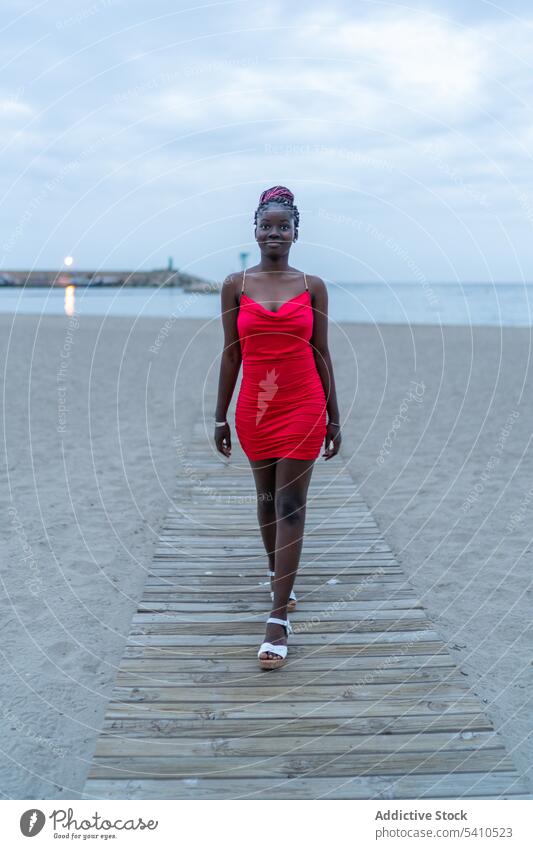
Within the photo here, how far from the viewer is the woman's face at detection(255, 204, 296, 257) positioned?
378cm

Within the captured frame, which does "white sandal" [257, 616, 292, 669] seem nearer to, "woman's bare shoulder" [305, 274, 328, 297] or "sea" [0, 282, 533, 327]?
"woman's bare shoulder" [305, 274, 328, 297]

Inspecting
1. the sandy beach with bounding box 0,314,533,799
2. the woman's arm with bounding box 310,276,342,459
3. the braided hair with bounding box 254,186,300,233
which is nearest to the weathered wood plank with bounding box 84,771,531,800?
the sandy beach with bounding box 0,314,533,799

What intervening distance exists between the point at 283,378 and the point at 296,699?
155cm

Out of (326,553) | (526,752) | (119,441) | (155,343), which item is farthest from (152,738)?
(155,343)

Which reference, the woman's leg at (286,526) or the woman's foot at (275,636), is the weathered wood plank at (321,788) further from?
the woman's leg at (286,526)

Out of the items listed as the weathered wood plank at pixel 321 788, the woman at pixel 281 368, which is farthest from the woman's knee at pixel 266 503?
the weathered wood plank at pixel 321 788

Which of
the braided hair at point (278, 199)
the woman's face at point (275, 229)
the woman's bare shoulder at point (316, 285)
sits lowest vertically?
the woman's bare shoulder at point (316, 285)

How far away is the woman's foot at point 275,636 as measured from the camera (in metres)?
3.74

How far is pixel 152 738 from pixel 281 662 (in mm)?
823

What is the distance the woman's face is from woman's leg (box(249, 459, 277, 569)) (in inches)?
43.3

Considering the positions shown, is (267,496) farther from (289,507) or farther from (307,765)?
(307,765)

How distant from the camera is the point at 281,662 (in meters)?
3.76

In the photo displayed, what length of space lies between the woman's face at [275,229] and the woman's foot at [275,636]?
1907 mm

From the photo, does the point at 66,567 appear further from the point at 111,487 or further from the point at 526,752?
the point at 526,752
